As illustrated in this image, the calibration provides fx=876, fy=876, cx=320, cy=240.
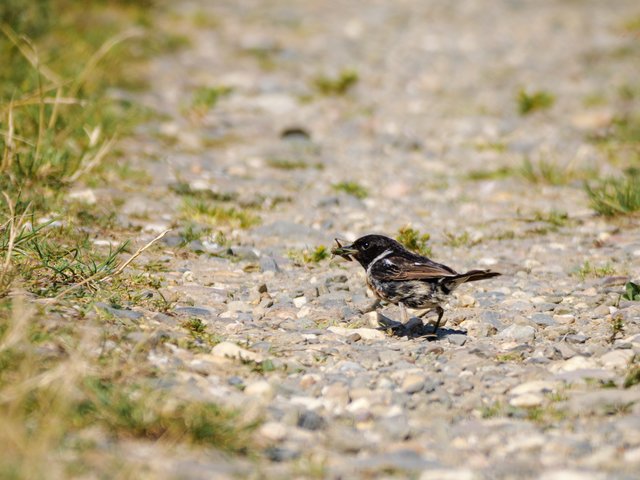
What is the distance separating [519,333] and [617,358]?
2.52 feet

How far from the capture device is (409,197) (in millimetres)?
9703

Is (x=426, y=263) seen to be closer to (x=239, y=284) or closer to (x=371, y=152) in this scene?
(x=239, y=284)

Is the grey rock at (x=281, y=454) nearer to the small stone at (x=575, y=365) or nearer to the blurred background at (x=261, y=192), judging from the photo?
the blurred background at (x=261, y=192)

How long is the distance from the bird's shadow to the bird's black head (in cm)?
44

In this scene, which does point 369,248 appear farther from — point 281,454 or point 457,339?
point 281,454

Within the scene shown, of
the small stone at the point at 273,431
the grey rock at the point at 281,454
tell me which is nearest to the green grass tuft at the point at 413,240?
the small stone at the point at 273,431

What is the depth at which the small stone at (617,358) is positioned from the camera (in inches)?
201

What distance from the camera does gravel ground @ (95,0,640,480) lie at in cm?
429

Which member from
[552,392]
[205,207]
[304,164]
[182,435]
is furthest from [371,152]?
[182,435]

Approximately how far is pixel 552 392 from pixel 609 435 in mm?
617

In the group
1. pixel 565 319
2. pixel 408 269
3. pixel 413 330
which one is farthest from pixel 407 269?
pixel 565 319

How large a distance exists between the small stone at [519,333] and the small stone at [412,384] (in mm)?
1097

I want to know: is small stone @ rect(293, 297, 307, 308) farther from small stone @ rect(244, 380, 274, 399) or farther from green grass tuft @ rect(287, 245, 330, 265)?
small stone @ rect(244, 380, 274, 399)

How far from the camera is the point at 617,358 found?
5.19 meters
